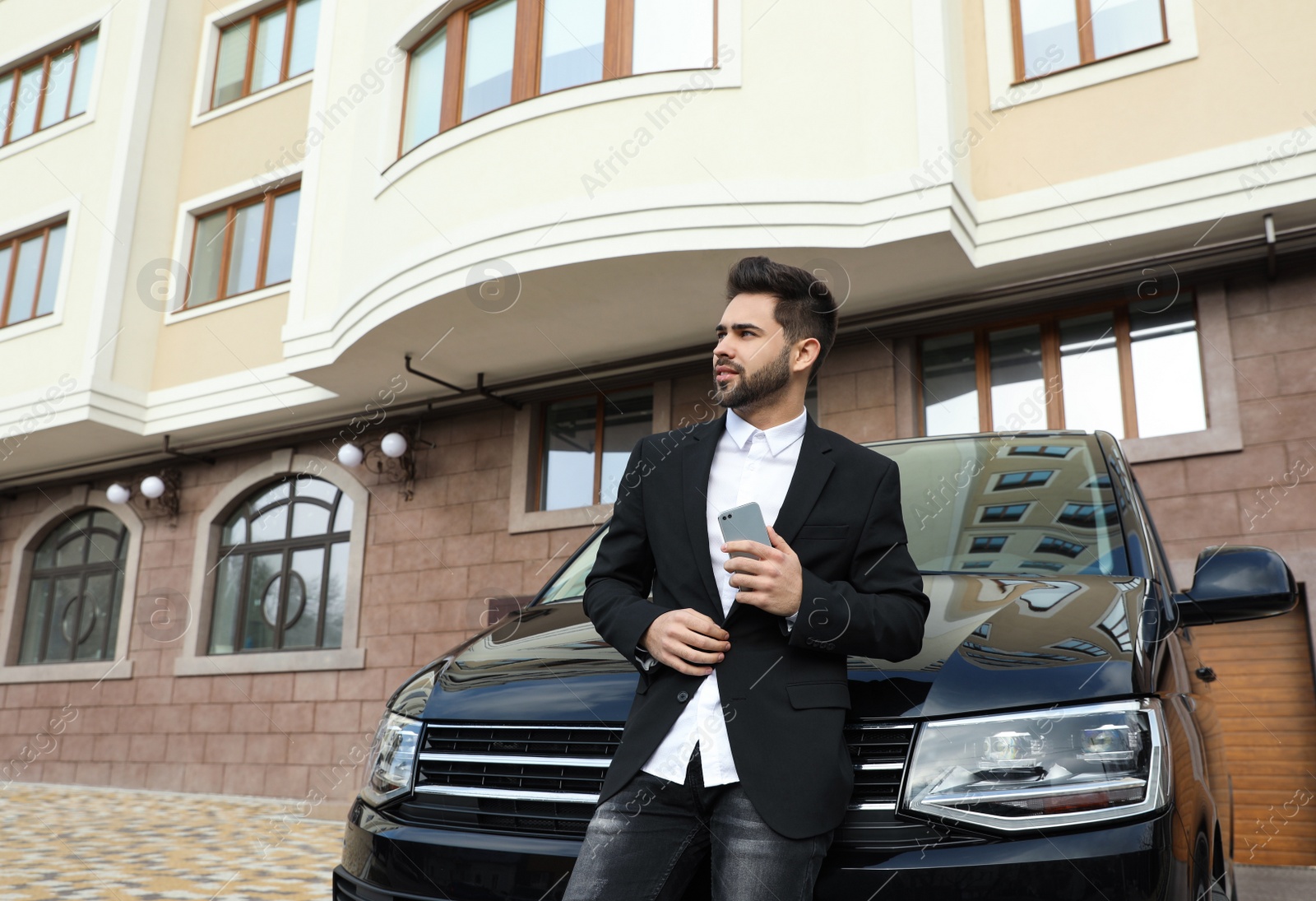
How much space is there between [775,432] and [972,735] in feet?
2.24

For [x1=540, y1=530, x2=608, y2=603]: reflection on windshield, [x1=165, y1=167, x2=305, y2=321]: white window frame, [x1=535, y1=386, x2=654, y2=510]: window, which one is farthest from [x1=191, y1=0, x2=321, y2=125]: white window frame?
[x1=540, y1=530, x2=608, y2=603]: reflection on windshield

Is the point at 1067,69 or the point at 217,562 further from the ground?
the point at 1067,69

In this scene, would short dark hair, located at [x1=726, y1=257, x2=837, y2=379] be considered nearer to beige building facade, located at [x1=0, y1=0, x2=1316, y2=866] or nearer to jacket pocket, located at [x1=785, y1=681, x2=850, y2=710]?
jacket pocket, located at [x1=785, y1=681, x2=850, y2=710]

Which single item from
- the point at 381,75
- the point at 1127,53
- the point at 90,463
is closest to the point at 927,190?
the point at 1127,53

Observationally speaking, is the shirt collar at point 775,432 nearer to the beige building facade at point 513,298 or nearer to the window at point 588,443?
the beige building facade at point 513,298

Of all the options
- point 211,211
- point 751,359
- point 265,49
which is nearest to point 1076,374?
point 751,359

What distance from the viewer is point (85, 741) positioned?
44.8 ft

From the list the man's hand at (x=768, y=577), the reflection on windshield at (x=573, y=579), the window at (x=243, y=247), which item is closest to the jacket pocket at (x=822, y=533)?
the man's hand at (x=768, y=577)

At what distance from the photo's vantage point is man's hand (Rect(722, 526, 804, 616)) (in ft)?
5.80

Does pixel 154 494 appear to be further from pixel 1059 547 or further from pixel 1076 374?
pixel 1059 547

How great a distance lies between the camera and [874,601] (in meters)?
1.85

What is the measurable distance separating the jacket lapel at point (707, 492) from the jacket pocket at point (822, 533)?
0.01 meters

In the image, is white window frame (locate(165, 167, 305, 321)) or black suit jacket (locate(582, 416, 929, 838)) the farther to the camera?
white window frame (locate(165, 167, 305, 321))

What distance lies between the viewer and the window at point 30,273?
14.2 metres
